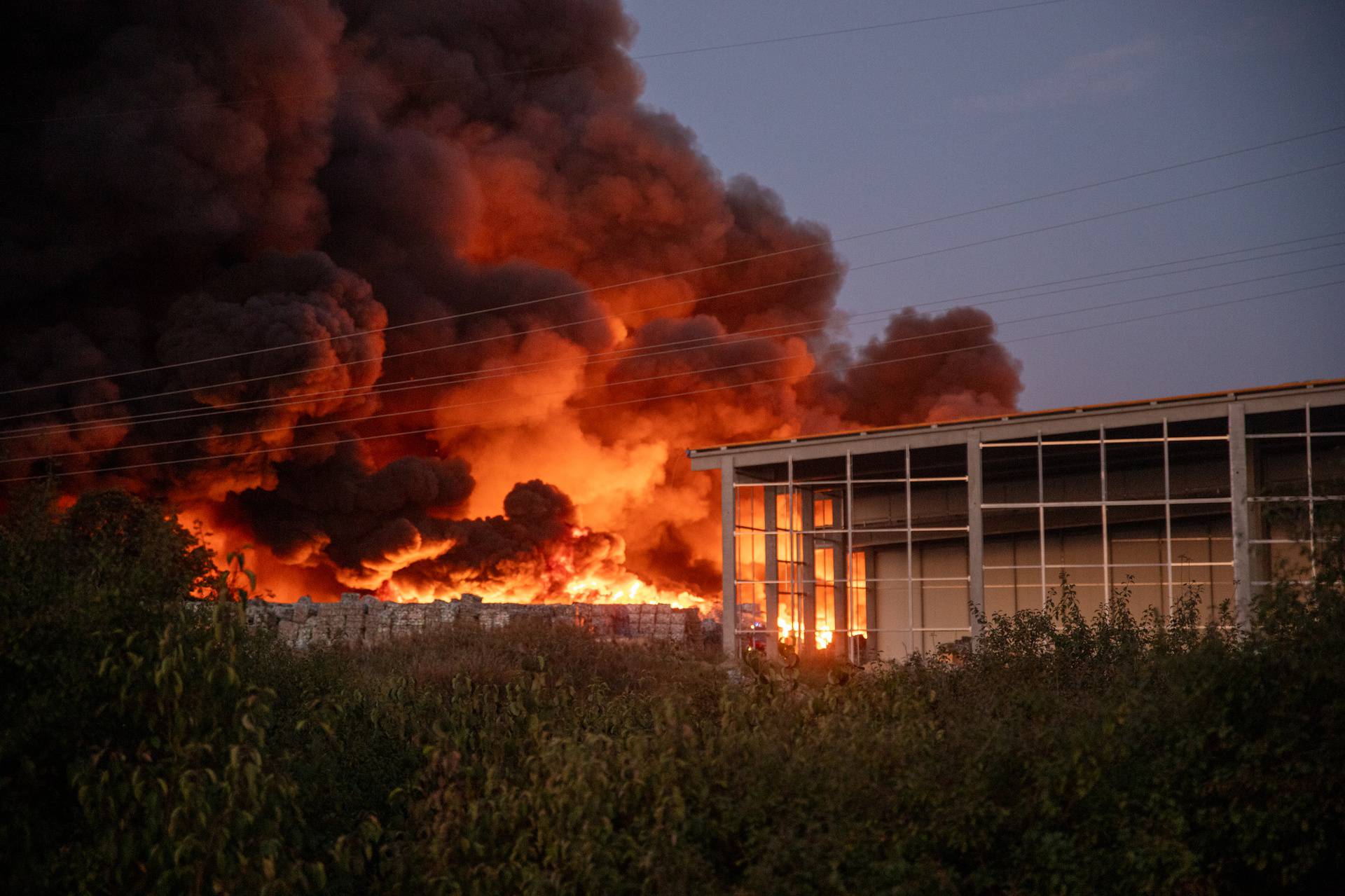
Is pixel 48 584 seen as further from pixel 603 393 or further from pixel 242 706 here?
pixel 603 393

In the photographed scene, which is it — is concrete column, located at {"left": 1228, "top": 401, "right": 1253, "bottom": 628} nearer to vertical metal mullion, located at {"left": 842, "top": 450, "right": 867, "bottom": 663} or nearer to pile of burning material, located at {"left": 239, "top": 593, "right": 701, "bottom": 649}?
vertical metal mullion, located at {"left": 842, "top": 450, "right": 867, "bottom": 663}

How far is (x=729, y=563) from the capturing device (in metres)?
28.5

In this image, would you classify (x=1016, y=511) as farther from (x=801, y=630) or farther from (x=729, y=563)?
(x=729, y=563)

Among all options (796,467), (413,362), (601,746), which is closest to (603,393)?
(413,362)

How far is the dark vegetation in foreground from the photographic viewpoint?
8.82 m

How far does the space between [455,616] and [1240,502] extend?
666 inches

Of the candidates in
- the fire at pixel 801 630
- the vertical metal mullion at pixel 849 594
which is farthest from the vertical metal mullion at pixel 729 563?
the vertical metal mullion at pixel 849 594

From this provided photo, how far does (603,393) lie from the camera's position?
62438 mm

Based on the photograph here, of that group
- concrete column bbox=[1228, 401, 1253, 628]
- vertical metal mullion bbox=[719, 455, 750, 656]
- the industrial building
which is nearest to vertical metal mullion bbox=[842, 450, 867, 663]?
the industrial building

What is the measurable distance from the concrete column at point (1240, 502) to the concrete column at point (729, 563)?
10389mm

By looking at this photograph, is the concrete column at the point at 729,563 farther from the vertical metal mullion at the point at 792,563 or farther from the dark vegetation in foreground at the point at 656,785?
the dark vegetation in foreground at the point at 656,785

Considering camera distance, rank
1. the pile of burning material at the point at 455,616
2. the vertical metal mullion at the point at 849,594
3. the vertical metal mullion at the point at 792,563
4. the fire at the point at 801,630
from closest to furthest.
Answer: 1. the vertical metal mullion at the point at 792,563
2. the pile of burning material at the point at 455,616
3. the vertical metal mullion at the point at 849,594
4. the fire at the point at 801,630

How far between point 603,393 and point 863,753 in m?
53.0

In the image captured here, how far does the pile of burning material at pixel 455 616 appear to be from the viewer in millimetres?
29828
